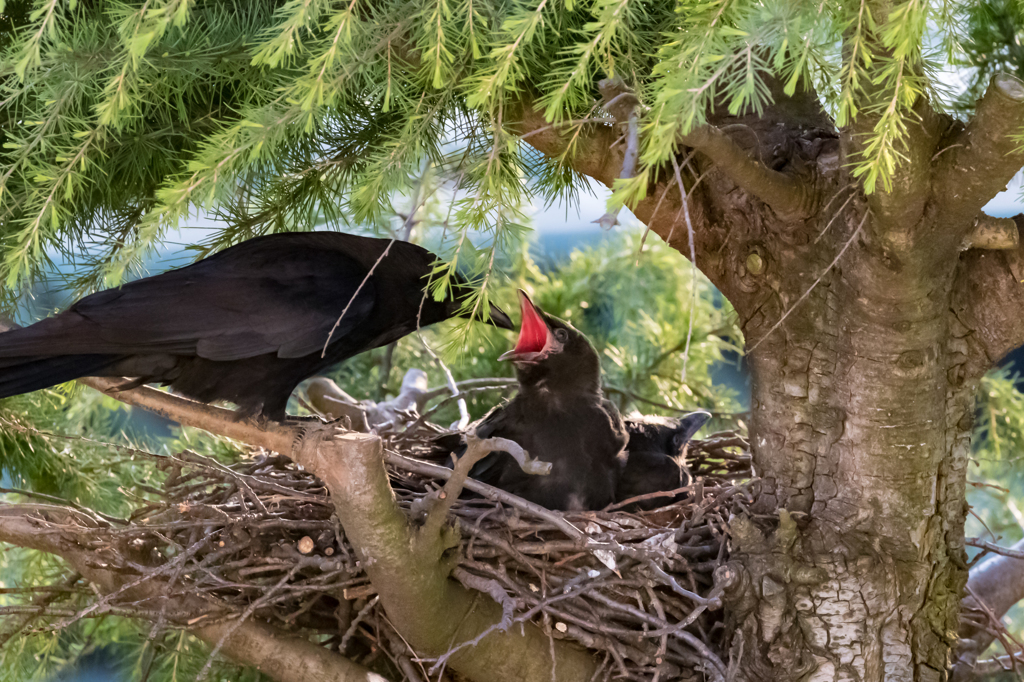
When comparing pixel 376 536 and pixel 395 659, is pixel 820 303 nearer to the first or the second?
pixel 376 536

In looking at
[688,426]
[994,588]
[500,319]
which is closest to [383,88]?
[500,319]

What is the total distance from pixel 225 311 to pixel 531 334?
0.86 m

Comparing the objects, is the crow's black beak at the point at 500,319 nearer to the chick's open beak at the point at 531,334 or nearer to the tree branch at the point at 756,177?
the chick's open beak at the point at 531,334

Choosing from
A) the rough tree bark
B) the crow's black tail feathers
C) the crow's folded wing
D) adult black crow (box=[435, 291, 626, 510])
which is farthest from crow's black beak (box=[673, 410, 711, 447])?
the crow's black tail feathers

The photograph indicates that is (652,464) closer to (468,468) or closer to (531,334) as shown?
(531,334)

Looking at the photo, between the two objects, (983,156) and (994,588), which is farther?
(994,588)

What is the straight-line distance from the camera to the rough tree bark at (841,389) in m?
1.56

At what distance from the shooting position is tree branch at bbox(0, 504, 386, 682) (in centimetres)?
172

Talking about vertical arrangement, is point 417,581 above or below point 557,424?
below

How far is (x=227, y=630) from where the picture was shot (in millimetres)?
1722

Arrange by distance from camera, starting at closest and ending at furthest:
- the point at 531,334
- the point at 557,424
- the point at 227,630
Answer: the point at 227,630, the point at 557,424, the point at 531,334

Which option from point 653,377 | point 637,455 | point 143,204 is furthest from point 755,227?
point 653,377

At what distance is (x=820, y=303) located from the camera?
1684 millimetres

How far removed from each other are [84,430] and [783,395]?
2.28 meters
